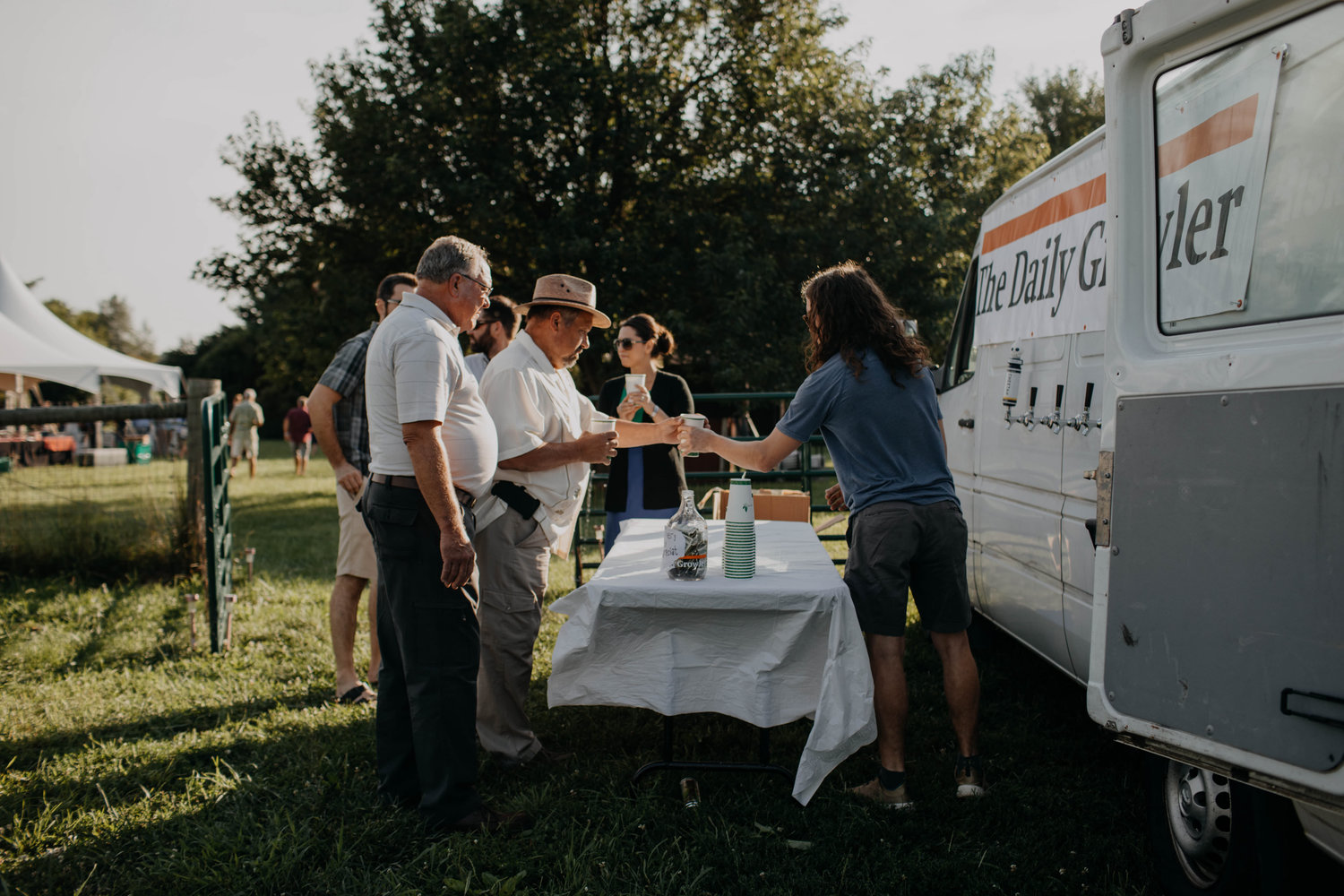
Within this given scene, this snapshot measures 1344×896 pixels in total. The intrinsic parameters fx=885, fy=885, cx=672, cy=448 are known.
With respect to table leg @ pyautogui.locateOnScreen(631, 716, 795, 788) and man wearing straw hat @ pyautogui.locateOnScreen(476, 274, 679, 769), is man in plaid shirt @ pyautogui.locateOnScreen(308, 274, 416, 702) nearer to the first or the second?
man wearing straw hat @ pyautogui.locateOnScreen(476, 274, 679, 769)

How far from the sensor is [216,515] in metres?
5.29

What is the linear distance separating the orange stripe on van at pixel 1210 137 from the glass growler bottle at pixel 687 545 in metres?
1.72

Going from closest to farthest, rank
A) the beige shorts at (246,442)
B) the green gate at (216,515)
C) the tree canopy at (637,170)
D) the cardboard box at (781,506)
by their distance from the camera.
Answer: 1. the cardboard box at (781,506)
2. the green gate at (216,515)
3. the tree canopy at (637,170)
4. the beige shorts at (246,442)

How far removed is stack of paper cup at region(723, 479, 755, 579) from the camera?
3.12 m

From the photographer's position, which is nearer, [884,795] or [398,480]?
[398,480]

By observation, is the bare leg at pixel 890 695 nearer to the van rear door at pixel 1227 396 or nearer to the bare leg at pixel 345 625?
the van rear door at pixel 1227 396

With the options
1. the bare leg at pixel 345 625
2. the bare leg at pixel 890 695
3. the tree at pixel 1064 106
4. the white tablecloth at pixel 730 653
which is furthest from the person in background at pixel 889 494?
the tree at pixel 1064 106

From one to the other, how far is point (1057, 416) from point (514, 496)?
2.16 meters

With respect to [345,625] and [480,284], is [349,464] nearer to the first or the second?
[345,625]

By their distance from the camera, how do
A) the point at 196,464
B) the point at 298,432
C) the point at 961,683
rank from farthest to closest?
the point at 298,432 → the point at 196,464 → the point at 961,683

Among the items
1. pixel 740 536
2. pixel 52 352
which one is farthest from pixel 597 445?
pixel 52 352

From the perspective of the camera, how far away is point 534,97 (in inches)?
581

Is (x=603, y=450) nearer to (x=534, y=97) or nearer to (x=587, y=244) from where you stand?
(x=587, y=244)

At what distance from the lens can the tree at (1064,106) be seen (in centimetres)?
2670
